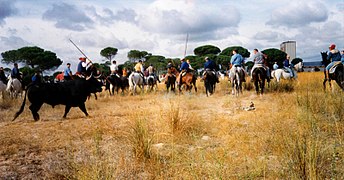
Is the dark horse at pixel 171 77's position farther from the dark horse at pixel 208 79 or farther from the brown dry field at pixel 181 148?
the brown dry field at pixel 181 148

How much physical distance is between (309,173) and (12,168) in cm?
402

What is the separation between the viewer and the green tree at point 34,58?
54969 millimetres

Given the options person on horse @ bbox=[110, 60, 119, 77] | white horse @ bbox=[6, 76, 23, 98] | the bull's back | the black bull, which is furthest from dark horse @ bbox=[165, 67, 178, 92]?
the bull's back

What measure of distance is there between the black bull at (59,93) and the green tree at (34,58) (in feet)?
163

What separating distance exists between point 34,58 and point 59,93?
5187 centimetres

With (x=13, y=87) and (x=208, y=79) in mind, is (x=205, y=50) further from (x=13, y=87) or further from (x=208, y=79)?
(x=13, y=87)

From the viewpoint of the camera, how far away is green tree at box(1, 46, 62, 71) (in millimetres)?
54969

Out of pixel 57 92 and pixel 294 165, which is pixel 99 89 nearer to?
pixel 57 92

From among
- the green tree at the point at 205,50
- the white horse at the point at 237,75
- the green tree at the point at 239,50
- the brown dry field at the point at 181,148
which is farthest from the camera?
the green tree at the point at 205,50

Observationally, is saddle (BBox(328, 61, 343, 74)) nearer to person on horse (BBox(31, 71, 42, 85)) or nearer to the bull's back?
the bull's back

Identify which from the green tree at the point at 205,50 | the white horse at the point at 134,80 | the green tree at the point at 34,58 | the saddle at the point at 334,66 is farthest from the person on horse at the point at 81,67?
the green tree at the point at 205,50

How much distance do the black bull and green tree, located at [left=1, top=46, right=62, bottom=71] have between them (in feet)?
163

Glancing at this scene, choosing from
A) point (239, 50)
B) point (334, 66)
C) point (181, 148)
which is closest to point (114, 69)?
point (334, 66)

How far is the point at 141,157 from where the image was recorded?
177 inches
